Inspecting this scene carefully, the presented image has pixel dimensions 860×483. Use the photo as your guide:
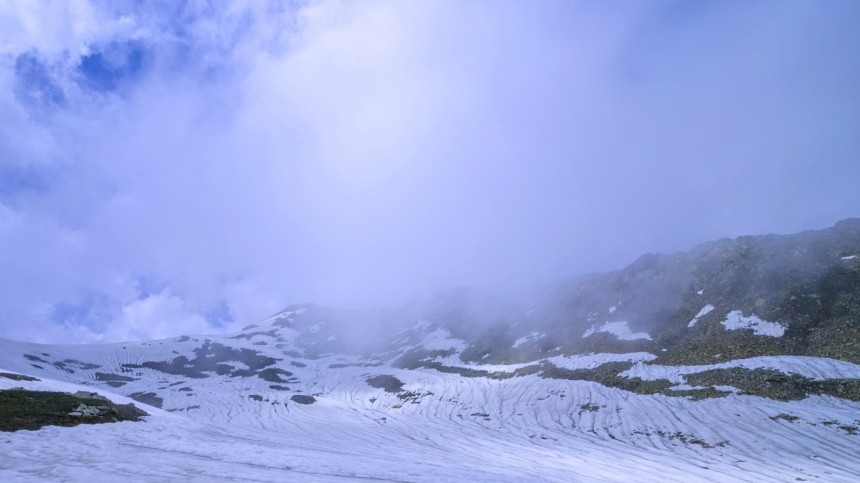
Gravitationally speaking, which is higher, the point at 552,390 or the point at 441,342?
the point at 441,342

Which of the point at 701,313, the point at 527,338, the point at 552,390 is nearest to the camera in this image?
the point at 552,390

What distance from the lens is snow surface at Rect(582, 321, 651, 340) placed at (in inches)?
2446

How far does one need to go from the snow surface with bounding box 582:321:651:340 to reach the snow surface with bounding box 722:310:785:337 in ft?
34.3

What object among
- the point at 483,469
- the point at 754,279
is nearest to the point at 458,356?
the point at 754,279

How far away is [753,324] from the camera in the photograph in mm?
50375

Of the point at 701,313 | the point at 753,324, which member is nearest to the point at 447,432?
the point at 753,324

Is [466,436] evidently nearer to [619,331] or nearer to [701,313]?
[619,331]

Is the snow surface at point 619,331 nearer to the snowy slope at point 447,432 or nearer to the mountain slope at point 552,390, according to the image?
the mountain slope at point 552,390

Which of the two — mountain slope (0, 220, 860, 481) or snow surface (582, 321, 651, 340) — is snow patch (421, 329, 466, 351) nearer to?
mountain slope (0, 220, 860, 481)

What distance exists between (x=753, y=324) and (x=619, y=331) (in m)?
18.7

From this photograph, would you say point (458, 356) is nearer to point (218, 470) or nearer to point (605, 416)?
point (605, 416)

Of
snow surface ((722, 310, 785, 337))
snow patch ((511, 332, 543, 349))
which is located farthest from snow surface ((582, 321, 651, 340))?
snow patch ((511, 332, 543, 349))

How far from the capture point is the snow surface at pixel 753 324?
47281 mm

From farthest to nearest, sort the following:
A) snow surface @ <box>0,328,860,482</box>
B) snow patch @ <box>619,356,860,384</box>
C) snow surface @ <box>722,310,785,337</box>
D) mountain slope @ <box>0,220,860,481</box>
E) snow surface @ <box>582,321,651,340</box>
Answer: snow surface @ <box>582,321,651,340</box>
snow surface @ <box>722,310,785,337</box>
snow patch @ <box>619,356,860,384</box>
mountain slope @ <box>0,220,860,481</box>
snow surface @ <box>0,328,860,482</box>
